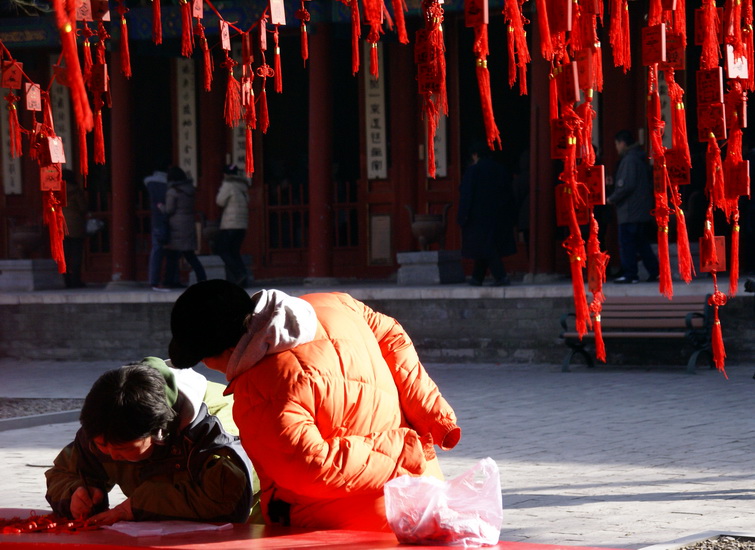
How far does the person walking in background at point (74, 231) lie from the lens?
53.9 ft

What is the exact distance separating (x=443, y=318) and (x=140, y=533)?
31.9ft

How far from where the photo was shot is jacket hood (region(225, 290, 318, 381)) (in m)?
3.51

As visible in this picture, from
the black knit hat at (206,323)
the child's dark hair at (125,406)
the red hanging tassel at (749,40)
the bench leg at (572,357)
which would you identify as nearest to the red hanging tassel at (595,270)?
the red hanging tassel at (749,40)

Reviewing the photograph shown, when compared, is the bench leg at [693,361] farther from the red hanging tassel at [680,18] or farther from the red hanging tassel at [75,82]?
the red hanging tassel at [75,82]

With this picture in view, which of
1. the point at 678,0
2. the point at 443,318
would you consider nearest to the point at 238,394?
the point at 678,0

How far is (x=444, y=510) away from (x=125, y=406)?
96cm

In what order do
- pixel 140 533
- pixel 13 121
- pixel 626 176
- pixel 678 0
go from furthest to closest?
pixel 626 176
pixel 13 121
pixel 678 0
pixel 140 533

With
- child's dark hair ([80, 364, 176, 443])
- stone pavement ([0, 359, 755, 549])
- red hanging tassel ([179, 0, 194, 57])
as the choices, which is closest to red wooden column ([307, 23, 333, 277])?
stone pavement ([0, 359, 755, 549])

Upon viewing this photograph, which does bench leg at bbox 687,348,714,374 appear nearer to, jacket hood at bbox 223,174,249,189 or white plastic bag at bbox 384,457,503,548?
jacket hood at bbox 223,174,249,189

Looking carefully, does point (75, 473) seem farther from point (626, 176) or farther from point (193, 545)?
point (626, 176)

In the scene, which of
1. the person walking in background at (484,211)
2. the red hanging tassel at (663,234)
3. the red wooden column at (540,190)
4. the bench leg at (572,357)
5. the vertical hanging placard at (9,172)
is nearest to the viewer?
the red hanging tassel at (663,234)

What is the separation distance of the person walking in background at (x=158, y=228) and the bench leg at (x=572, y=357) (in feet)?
17.4

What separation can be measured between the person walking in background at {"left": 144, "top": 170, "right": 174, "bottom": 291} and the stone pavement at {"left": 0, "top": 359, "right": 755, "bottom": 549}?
122 inches

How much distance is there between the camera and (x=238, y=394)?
3.54 m
